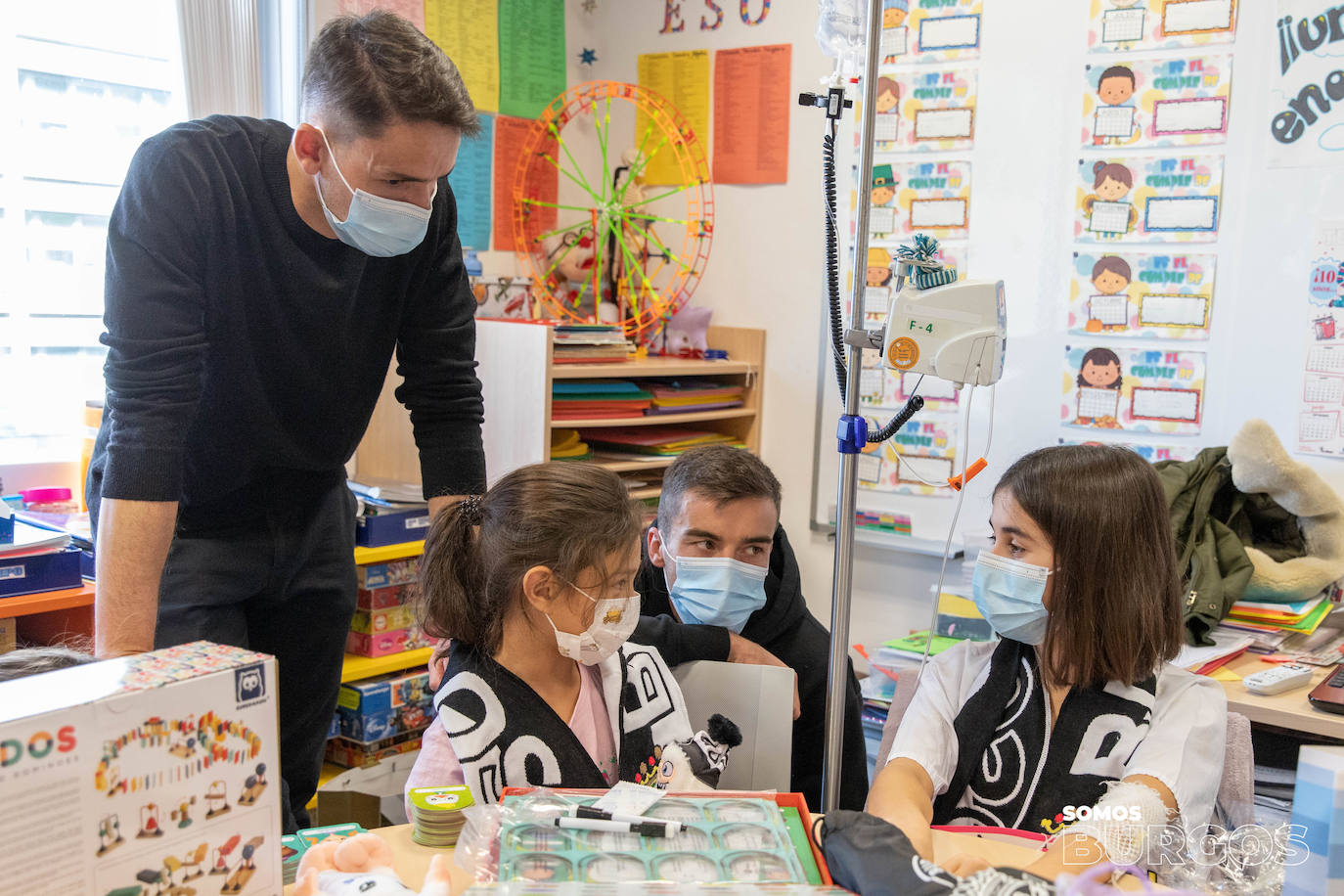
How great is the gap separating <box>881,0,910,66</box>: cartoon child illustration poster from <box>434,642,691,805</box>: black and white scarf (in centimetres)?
191

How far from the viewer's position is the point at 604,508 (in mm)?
1301

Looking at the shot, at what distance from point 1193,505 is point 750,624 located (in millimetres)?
956

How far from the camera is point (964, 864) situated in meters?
0.98

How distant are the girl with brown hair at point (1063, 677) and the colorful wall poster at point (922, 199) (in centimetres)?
131

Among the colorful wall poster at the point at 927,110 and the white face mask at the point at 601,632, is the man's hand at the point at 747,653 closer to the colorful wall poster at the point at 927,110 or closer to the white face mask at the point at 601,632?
the white face mask at the point at 601,632

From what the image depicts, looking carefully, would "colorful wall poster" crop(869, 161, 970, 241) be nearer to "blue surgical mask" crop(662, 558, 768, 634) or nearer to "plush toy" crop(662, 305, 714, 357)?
"plush toy" crop(662, 305, 714, 357)

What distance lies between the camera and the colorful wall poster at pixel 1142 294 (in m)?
2.37

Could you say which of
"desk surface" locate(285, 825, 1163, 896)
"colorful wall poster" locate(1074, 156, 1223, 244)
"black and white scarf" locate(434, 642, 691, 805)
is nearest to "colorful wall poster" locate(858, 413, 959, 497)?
"colorful wall poster" locate(1074, 156, 1223, 244)

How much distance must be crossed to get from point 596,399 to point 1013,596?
1.40 m

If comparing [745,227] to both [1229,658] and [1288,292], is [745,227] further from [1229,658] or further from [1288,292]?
[1229,658]

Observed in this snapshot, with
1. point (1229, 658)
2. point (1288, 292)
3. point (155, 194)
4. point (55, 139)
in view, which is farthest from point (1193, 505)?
point (55, 139)

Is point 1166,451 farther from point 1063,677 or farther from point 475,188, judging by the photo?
point 475,188

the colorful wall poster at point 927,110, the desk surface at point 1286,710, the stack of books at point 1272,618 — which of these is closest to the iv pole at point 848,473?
the desk surface at point 1286,710

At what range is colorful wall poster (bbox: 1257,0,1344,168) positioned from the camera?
2.17m
